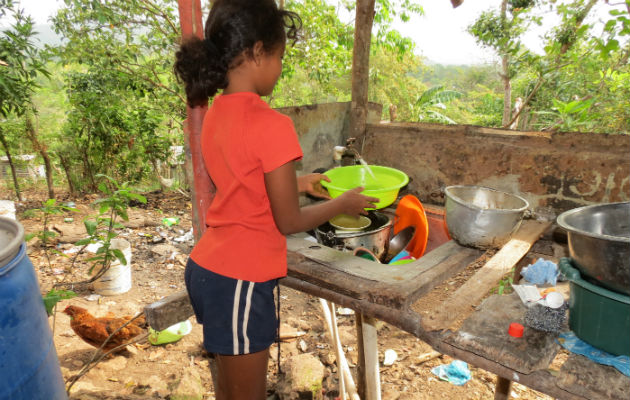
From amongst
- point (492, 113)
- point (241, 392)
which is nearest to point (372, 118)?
point (241, 392)

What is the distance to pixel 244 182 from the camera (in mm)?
1201

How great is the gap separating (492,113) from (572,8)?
9.41m

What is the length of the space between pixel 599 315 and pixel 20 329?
1.90 m

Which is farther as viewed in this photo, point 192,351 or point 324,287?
point 192,351

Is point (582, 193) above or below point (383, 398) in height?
above

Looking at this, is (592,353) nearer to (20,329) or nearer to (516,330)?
(516,330)

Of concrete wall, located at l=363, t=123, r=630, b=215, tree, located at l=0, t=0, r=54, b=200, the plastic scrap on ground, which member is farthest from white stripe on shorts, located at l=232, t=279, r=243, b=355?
the plastic scrap on ground

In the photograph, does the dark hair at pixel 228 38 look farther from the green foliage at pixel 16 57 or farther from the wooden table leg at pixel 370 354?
the green foliage at pixel 16 57

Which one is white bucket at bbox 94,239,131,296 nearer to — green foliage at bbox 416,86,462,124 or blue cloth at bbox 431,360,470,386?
blue cloth at bbox 431,360,470,386

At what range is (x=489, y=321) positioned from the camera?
4.12 ft

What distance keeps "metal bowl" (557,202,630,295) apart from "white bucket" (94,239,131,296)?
3.63 meters

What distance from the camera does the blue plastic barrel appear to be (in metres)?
1.35

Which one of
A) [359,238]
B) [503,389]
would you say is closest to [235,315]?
[359,238]

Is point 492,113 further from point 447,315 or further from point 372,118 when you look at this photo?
point 447,315
